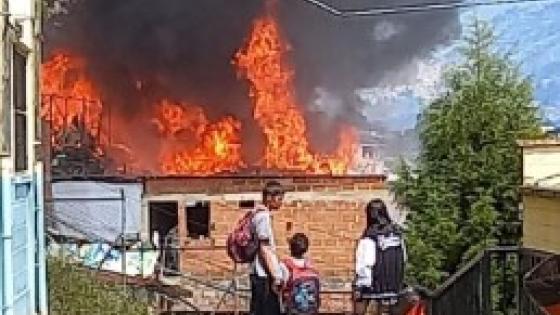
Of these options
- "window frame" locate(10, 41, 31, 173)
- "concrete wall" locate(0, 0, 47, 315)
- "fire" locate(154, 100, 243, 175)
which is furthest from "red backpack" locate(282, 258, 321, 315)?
"fire" locate(154, 100, 243, 175)

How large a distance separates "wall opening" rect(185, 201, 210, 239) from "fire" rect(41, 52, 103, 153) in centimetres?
422

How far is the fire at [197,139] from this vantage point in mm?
23891

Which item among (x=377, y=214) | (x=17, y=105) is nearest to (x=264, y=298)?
(x=377, y=214)

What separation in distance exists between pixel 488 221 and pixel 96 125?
42.5 feet

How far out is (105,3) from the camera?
24.6m

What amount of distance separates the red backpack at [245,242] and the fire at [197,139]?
14901 millimetres

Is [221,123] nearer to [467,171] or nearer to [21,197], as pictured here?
[467,171]

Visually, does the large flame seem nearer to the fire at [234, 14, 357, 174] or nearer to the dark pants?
the fire at [234, 14, 357, 174]

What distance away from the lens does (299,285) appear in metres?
8.38

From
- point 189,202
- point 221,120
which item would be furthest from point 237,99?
point 189,202

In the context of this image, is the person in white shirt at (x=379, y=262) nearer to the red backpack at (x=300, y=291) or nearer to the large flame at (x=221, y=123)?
the red backpack at (x=300, y=291)

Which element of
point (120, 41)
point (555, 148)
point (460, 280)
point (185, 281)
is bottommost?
point (185, 281)

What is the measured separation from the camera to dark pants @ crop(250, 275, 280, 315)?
8523 mm

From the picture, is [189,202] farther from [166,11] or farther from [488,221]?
[488,221]
